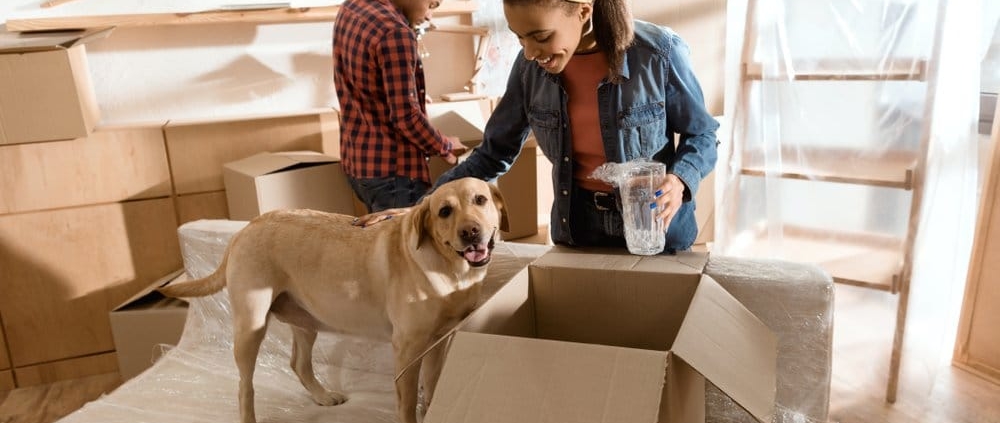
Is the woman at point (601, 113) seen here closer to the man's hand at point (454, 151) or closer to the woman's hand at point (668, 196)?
the woman's hand at point (668, 196)

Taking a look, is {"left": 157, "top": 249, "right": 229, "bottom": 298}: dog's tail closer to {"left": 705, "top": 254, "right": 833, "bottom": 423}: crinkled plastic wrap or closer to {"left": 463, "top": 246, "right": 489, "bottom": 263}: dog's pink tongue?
{"left": 463, "top": 246, "right": 489, "bottom": 263}: dog's pink tongue

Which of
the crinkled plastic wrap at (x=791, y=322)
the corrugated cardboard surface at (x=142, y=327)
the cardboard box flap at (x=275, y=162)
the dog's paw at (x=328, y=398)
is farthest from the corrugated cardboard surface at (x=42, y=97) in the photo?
the crinkled plastic wrap at (x=791, y=322)

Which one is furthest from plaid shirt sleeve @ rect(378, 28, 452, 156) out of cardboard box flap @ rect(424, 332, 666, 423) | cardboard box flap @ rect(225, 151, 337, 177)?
cardboard box flap @ rect(424, 332, 666, 423)

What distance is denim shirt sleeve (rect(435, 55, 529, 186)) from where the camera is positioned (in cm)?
154

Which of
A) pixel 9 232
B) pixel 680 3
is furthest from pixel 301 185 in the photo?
pixel 680 3

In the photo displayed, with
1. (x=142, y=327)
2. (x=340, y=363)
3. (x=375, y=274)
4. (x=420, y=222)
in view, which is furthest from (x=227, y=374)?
(x=142, y=327)

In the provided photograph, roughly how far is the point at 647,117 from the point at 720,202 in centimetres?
160

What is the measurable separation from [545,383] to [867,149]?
6.54 ft

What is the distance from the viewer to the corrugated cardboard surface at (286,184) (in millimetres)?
2539

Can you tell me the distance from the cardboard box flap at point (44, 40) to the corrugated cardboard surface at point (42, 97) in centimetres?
2

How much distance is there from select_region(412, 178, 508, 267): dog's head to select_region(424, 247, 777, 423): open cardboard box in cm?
9

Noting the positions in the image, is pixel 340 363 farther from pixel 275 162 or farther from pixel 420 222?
pixel 275 162

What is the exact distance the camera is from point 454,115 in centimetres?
284

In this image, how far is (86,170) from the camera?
2727mm
